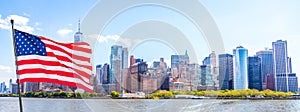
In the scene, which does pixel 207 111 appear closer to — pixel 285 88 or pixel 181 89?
pixel 181 89

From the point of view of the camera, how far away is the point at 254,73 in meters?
125

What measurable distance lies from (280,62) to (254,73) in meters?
16.4

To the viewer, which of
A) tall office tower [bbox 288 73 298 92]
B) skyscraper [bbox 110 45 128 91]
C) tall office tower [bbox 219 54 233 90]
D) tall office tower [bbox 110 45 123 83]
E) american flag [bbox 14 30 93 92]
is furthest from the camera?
tall office tower [bbox 288 73 298 92]

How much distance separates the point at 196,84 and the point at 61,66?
8349 centimetres

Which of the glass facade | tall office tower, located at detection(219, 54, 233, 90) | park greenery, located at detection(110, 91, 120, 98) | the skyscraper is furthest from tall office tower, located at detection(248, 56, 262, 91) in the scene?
the skyscraper

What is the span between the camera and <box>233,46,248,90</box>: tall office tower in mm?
112506

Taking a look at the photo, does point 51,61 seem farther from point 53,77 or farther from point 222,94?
point 222,94

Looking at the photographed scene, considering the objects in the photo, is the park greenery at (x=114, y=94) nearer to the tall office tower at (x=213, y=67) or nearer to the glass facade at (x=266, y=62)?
the tall office tower at (x=213, y=67)

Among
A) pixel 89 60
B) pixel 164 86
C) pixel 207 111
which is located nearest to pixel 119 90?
pixel 164 86

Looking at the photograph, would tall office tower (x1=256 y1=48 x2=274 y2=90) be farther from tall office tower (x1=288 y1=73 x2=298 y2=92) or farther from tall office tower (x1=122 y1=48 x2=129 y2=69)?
tall office tower (x1=122 y1=48 x2=129 y2=69)

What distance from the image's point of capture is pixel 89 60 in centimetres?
898

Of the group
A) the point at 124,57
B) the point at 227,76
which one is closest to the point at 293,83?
the point at 227,76

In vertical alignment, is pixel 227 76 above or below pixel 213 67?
below

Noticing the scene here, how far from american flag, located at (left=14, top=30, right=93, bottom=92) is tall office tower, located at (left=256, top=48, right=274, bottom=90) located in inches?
4874
